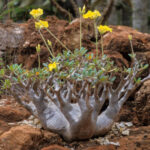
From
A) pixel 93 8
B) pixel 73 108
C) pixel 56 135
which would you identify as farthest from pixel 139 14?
pixel 56 135

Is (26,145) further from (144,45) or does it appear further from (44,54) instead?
(144,45)

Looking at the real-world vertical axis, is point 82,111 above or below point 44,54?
below

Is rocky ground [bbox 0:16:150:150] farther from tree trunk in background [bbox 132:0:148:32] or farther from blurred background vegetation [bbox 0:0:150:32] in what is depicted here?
tree trunk in background [bbox 132:0:148:32]

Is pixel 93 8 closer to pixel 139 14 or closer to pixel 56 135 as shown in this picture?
pixel 139 14

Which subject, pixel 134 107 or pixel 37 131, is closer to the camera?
pixel 37 131

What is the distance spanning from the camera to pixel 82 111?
243 centimetres

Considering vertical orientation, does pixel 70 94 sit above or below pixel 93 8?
below

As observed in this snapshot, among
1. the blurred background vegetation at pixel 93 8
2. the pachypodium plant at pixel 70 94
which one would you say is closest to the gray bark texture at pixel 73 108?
the pachypodium plant at pixel 70 94

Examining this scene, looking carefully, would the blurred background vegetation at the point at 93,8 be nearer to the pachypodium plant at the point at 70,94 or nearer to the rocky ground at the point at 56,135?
the rocky ground at the point at 56,135

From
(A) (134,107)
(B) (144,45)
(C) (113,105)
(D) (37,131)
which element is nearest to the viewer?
(D) (37,131)

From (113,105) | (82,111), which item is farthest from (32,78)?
(113,105)

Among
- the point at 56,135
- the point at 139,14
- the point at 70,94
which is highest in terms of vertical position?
the point at 139,14

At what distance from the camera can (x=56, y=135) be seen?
8.54 ft

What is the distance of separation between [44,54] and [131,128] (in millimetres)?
1643
